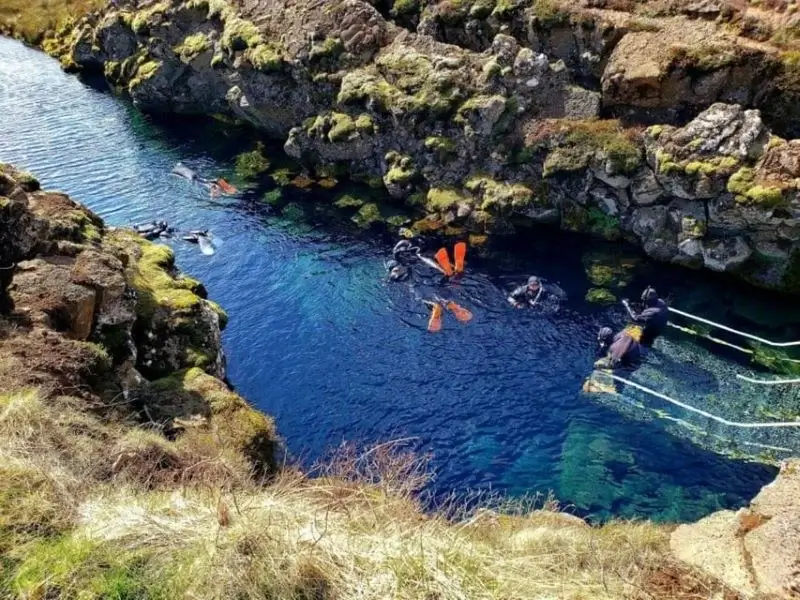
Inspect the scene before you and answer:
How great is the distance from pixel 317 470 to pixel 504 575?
483 inches

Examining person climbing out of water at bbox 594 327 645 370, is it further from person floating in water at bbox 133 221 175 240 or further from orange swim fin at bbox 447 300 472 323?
person floating in water at bbox 133 221 175 240

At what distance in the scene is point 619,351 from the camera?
23375 mm

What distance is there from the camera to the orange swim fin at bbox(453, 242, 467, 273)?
30.9m

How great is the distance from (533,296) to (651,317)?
17.9 feet

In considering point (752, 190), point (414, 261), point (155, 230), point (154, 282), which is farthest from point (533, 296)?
point (155, 230)

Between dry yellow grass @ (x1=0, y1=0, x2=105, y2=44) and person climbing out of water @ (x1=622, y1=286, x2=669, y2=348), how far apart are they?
67434 millimetres

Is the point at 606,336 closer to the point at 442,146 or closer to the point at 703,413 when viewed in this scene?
the point at 703,413

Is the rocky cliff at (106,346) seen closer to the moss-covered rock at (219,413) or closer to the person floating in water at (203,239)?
the moss-covered rock at (219,413)

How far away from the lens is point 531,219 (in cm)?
3394

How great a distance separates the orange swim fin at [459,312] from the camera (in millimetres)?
27625

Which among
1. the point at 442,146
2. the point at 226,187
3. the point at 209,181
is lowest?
the point at 209,181

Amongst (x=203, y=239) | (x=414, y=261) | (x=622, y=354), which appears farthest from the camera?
(x=203, y=239)

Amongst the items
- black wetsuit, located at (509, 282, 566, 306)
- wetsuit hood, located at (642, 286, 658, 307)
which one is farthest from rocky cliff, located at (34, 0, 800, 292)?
wetsuit hood, located at (642, 286, 658, 307)

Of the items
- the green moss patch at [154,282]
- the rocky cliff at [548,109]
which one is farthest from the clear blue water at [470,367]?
the green moss patch at [154,282]
